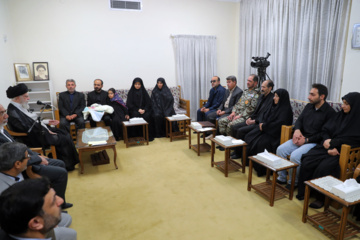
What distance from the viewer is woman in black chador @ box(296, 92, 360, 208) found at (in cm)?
253

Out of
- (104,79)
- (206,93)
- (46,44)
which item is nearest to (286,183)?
(206,93)

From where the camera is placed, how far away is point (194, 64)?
5871 millimetres

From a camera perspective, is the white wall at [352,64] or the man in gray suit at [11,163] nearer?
the man in gray suit at [11,163]

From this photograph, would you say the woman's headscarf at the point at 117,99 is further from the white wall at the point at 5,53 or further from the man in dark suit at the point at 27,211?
the man in dark suit at the point at 27,211

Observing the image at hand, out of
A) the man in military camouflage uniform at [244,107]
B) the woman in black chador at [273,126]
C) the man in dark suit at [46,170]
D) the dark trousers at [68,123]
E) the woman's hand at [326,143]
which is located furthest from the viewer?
the dark trousers at [68,123]

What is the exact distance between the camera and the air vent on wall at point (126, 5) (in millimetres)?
5086

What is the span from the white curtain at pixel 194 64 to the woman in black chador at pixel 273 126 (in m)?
→ 2.72

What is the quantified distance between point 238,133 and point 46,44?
13.3 ft

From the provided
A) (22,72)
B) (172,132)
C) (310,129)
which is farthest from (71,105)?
(310,129)

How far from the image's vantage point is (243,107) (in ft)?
13.7

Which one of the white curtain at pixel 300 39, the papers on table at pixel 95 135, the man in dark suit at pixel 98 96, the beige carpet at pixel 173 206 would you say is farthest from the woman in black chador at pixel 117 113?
the white curtain at pixel 300 39

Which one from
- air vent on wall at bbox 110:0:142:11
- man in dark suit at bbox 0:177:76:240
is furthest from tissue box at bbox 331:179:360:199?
air vent on wall at bbox 110:0:142:11

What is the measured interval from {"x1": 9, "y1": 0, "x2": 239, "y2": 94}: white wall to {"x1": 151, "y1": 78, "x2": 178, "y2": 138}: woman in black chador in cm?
64

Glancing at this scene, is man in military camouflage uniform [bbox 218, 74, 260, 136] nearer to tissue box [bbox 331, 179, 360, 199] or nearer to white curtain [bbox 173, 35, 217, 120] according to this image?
white curtain [bbox 173, 35, 217, 120]
